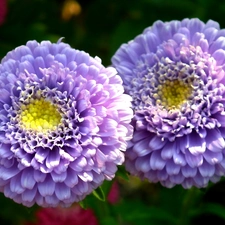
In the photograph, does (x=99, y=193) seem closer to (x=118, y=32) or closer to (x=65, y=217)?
(x=65, y=217)

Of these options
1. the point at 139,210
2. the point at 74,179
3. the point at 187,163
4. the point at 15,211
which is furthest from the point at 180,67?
the point at 15,211

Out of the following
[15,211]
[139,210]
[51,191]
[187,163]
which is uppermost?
[187,163]

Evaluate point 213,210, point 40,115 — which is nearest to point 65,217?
point 213,210

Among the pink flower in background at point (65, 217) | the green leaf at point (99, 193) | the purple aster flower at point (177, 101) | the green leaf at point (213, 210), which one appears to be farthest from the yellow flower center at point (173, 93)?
the pink flower in background at point (65, 217)

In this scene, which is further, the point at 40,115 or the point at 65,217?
the point at 65,217

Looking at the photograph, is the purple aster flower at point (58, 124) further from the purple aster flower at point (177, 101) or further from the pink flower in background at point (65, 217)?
the pink flower in background at point (65, 217)

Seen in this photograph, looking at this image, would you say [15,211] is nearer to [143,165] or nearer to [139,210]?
[139,210]
